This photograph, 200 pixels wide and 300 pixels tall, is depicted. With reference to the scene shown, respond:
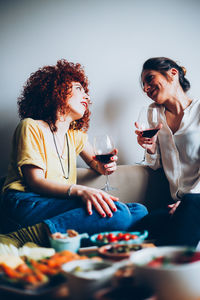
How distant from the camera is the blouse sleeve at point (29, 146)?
1.57 m

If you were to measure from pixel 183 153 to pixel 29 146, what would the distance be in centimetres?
93

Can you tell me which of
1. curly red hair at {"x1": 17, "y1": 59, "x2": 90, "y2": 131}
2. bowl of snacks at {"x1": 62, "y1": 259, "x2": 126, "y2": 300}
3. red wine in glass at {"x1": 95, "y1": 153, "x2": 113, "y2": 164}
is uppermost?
curly red hair at {"x1": 17, "y1": 59, "x2": 90, "y2": 131}

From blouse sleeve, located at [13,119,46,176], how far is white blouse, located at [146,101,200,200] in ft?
2.59

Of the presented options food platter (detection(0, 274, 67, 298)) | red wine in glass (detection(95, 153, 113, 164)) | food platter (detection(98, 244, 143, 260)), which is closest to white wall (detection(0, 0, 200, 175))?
red wine in glass (detection(95, 153, 113, 164))

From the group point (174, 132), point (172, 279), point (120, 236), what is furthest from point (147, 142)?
point (172, 279)

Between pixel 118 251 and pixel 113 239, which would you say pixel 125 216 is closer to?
pixel 113 239

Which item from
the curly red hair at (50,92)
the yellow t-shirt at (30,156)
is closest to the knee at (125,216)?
the yellow t-shirt at (30,156)

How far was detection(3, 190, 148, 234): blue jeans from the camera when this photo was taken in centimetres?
130

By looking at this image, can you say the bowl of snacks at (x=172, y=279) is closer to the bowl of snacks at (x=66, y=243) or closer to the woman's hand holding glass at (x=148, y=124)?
the bowl of snacks at (x=66, y=243)

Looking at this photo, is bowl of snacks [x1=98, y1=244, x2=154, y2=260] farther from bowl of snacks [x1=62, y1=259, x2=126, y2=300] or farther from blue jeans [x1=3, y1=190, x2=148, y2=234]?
blue jeans [x1=3, y1=190, x2=148, y2=234]

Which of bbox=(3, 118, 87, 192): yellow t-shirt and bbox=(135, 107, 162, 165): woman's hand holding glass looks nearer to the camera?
bbox=(3, 118, 87, 192): yellow t-shirt

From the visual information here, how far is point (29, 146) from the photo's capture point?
1.61 metres

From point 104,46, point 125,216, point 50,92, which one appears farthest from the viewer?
point 104,46

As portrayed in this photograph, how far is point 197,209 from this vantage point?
1313 millimetres
